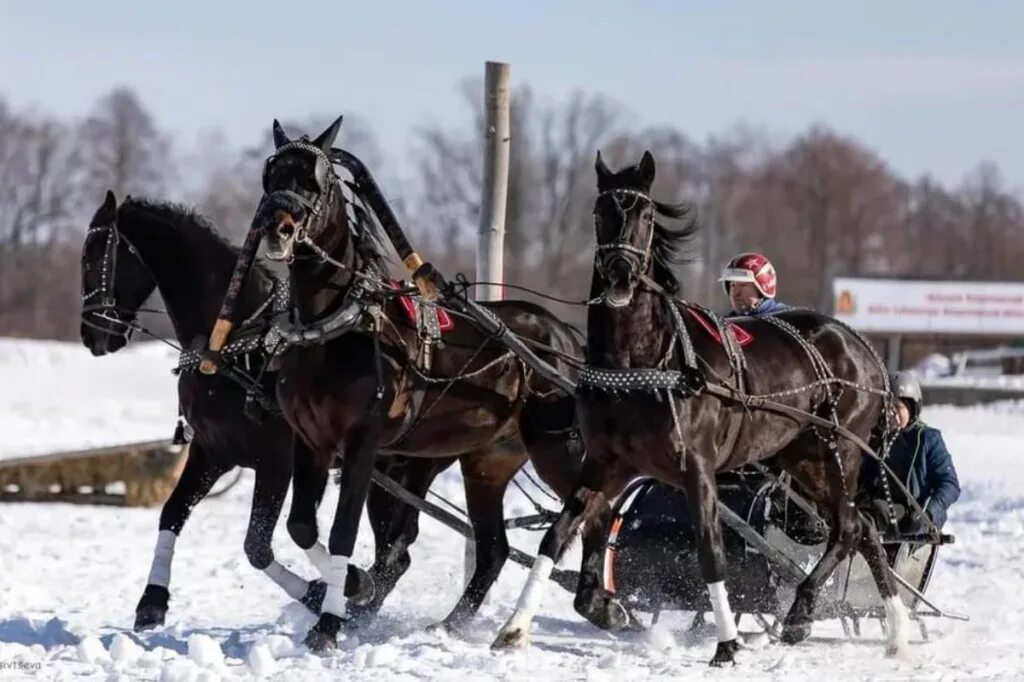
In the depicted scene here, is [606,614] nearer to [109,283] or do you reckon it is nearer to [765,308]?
[765,308]

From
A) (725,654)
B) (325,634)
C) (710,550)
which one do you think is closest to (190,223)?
(325,634)

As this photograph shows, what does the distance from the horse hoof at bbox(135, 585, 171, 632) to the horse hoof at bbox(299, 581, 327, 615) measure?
0.73 metres

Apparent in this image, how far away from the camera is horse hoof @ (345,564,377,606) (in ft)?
31.4

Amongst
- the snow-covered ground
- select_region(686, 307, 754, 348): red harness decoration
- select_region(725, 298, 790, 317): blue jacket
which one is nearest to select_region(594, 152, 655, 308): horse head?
select_region(686, 307, 754, 348): red harness decoration

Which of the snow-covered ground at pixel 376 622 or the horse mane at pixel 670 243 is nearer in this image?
the snow-covered ground at pixel 376 622

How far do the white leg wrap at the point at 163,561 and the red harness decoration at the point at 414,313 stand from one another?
6.08 feet

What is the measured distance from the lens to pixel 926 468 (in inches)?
406

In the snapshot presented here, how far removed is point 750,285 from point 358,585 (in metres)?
2.85

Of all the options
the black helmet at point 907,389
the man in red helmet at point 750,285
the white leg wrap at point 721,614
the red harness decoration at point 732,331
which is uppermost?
the man in red helmet at point 750,285

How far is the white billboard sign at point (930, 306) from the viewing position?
121 feet

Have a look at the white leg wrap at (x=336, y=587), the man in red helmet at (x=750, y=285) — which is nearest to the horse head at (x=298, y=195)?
the white leg wrap at (x=336, y=587)

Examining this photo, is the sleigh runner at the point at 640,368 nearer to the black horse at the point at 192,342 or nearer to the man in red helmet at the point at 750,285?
the man in red helmet at the point at 750,285

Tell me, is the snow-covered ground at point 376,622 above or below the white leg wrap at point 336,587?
below

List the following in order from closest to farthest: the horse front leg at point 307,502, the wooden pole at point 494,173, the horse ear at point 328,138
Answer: the horse ear at point 328,138 → the horse front leg at point 307,502 → the wooden pole at point 494,173
